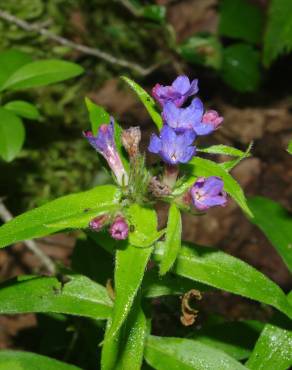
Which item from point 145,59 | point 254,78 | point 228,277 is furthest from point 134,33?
point 228,277

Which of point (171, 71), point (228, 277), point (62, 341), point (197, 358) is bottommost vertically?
point (62, 341)

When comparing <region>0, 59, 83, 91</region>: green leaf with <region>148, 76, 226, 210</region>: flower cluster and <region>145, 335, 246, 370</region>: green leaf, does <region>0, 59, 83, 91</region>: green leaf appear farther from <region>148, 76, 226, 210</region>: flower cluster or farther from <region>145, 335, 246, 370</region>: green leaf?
<region>145, 335, 246, 370</region>: green leaf

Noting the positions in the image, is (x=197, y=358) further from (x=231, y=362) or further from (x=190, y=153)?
(x=190, y=153)

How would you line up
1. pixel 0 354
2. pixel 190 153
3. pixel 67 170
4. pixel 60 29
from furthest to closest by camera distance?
pixel 60 29 < pixel 67 170 < pixel 0 354 < pixel 190 153

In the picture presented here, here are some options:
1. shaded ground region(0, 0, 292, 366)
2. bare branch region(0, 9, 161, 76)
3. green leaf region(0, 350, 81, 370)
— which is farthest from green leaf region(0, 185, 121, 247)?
bare branch region(0, 9, 161, 76)

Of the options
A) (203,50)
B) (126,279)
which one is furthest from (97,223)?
(203,50)

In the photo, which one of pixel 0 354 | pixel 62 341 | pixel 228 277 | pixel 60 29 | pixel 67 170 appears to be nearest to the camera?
pixel 228 277
